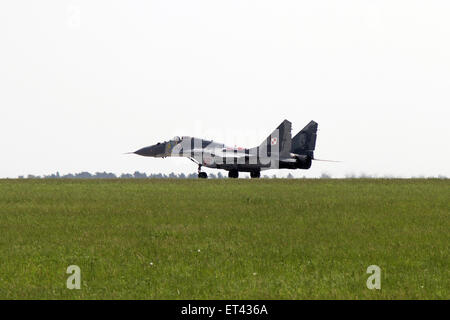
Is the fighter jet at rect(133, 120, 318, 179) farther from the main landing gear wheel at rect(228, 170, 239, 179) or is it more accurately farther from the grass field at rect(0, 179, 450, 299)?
the grass field at rect(0, 179, 450, 299)

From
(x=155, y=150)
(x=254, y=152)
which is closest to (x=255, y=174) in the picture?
(x=254, y=152)

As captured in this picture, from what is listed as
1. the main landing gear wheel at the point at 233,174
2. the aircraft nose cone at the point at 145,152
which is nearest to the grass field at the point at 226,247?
the main landing gear wheel at the point at 233,174

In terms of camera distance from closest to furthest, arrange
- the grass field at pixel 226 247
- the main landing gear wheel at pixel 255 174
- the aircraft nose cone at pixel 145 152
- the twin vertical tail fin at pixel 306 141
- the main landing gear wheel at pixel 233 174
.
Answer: the grass field at pixel 226 247 → the main landing gear wheel at pixel 255 174 → the twin vertical tail fin at pixel 306 141 → the main landing gear wheel at pixel 233 174 → the aircraft nose cone at pixel 145 152

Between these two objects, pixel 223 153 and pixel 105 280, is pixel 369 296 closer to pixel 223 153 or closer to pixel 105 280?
pixel 105 280

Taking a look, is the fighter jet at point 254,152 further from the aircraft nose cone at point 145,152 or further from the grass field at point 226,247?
the grass field at point 226,247

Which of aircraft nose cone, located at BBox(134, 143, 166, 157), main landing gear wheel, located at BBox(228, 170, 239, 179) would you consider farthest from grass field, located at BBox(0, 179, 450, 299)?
aircraft nose cone, located at BBox(134, 143, 166, 157)

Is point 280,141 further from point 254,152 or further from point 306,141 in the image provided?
point 306,141

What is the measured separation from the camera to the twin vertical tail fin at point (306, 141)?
64.6m

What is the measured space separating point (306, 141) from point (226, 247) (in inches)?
1805

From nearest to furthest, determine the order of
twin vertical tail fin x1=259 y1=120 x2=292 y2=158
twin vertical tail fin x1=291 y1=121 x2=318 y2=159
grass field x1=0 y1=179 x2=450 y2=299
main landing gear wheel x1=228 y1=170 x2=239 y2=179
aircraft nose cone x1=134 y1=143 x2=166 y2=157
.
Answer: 1. grass field x1=0 y1=179 x2=450 y2=299
2. twin vertical tail fin x1=259 y1=120 x2=292 y2=158
3. twin vertical tail fin x1=291 y1=121 x2=318 y2=159
4. main landing gear wheel x1=228 y1=170 x2=239 y2=179
5. aircraft nose cone x1=134 y1=143 x2=166 y2=157

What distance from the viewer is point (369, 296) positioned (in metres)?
13.9

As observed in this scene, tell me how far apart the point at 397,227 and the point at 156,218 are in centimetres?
1020

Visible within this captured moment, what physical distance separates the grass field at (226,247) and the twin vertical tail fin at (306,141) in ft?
93.4

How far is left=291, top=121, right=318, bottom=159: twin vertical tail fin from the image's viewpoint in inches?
2544
